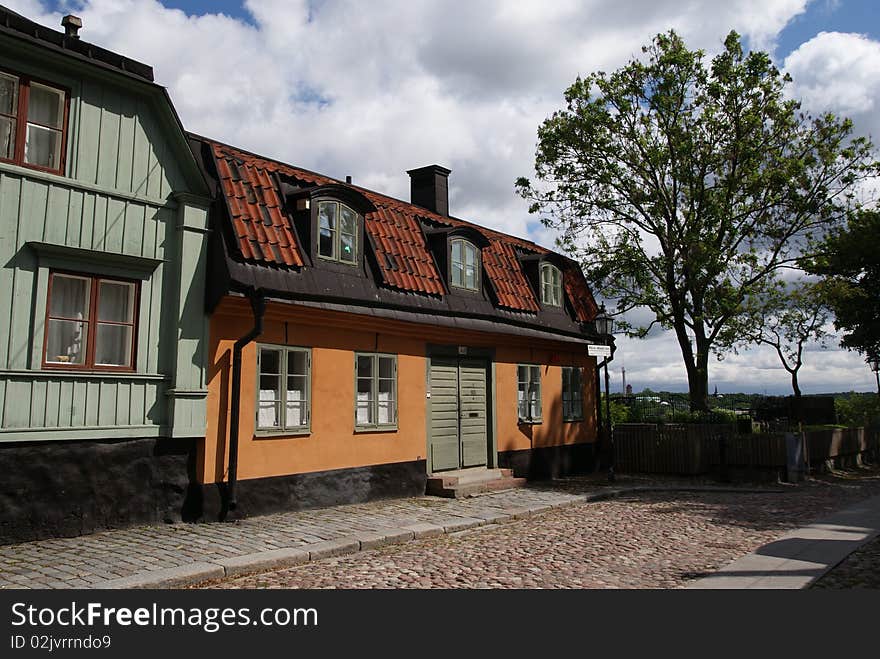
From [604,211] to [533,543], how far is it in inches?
586

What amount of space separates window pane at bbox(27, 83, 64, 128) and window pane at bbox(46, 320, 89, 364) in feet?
8.78

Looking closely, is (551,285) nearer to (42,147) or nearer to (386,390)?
(386,390)

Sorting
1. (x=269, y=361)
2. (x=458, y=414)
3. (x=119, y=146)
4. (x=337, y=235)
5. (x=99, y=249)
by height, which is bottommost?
(x=458, y=414)

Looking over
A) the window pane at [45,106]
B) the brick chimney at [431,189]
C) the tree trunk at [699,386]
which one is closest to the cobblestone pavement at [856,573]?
the window pane at [45,106]

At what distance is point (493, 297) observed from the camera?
16031mm

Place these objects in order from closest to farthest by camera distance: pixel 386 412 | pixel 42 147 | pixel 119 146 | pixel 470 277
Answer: pixel 42 147 < pixel 119 146 < pixel 386 412 < pixel 470 277

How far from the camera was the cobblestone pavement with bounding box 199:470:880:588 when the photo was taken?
7.34 meters

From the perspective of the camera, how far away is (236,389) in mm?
10422

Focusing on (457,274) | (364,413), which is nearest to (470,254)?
(457,274)

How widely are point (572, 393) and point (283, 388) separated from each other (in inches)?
389

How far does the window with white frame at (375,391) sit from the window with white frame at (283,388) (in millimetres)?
1212

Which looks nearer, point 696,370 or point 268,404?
point 268,404

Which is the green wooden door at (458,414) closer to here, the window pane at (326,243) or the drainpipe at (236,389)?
the window pane at (326,243)

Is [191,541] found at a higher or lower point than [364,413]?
lower
